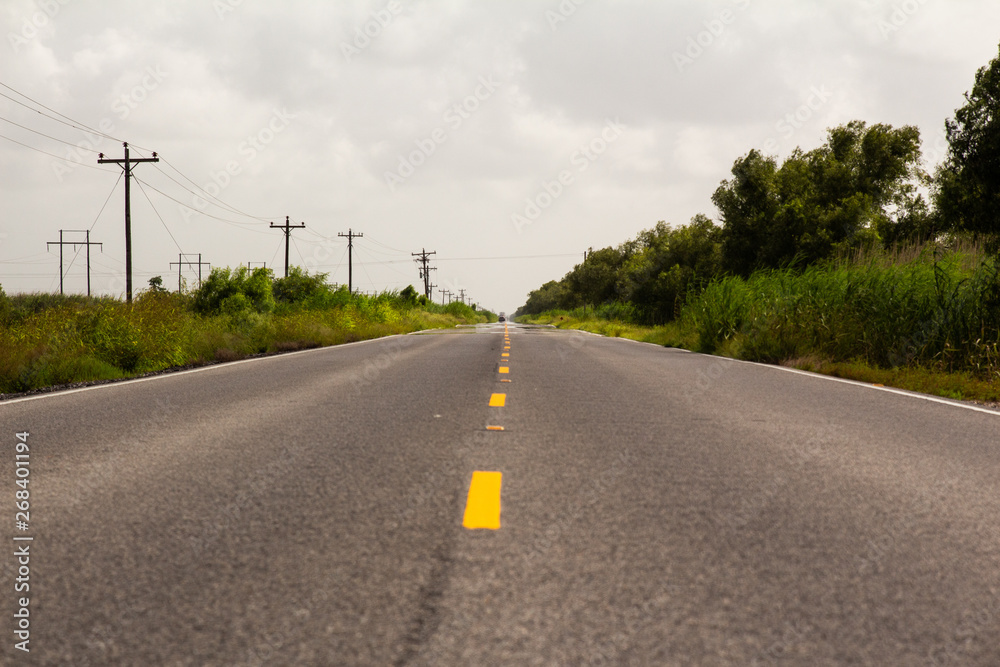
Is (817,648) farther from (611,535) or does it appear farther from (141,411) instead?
(141,411)

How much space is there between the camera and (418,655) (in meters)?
2.10

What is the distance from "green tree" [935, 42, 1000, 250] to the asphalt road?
7.14m

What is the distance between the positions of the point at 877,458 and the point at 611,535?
2811 millimetres

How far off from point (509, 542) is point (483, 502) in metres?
0.63

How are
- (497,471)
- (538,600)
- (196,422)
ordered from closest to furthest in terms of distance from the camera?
(538,600) < (497,471) < (196,422)

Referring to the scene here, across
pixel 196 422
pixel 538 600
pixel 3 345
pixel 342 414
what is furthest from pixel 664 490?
pixel 3 345

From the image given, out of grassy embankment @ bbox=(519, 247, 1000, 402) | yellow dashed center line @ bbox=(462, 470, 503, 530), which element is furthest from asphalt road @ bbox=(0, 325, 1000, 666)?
grassy embankment @ bbox=(519, 247, 1000, 402)

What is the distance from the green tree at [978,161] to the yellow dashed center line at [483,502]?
11533 mm

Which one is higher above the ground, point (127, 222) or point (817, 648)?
point (127, 222)

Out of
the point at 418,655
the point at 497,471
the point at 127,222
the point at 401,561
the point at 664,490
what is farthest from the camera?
the point at 127,222

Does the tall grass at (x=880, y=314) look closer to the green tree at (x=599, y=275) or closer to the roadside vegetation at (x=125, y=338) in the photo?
the roadside vegetation at (x=125, y=338)

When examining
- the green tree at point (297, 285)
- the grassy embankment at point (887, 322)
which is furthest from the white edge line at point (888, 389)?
the green tree at point (297, 285)

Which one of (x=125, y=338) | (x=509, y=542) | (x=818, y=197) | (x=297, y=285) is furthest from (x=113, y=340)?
(x=818, y=197)

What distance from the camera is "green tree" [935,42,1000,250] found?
1194 cm
